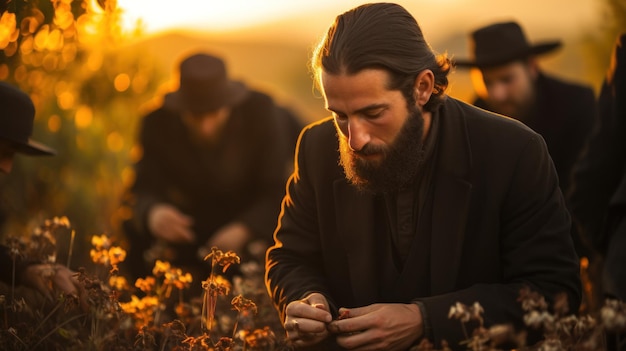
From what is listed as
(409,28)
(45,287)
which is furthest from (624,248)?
(45,287)

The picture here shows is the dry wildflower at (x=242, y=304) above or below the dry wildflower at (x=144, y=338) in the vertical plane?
above

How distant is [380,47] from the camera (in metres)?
4.19

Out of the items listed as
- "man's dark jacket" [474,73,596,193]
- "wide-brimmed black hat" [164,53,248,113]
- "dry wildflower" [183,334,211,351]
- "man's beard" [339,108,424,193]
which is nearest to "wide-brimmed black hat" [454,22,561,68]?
"man's dark jacket" [474,73,596,193]

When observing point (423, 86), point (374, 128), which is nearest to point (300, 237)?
point (374, 128)

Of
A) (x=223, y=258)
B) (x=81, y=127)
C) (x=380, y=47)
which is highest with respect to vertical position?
(x=380, y=47)

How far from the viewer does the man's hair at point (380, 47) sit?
4.14m

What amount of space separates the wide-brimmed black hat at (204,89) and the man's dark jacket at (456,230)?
167 inches

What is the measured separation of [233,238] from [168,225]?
0.55m

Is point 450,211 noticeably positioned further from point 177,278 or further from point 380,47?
point 177,278

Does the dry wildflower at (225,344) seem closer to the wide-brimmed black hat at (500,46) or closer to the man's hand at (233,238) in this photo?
the man's hand at (233,238)

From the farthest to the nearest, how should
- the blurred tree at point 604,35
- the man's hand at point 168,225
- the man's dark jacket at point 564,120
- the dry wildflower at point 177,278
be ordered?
the blurred tree at point 604,35 < the man's hand at point 168,225 < the man's dark jacket at point 564,120 < the dry wildflower at point 177,278

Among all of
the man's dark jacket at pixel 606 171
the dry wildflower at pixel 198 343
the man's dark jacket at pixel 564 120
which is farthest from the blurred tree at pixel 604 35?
the dry wildflower at pixel 198 343

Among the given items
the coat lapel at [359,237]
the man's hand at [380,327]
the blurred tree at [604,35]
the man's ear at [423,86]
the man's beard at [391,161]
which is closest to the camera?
the man's hand at [380,327]

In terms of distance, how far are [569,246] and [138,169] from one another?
18.2 ft
